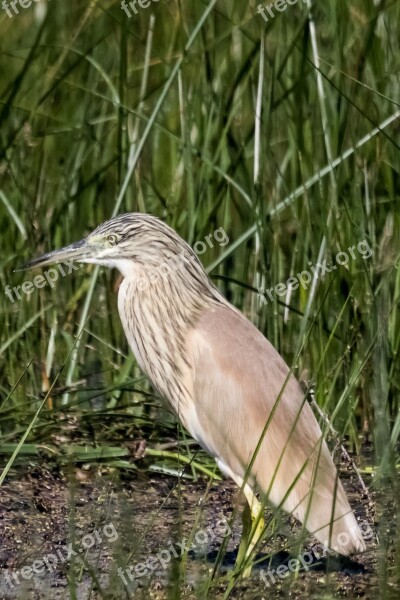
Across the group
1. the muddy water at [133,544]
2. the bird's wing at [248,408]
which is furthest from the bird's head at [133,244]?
the muddy water at [133,544]

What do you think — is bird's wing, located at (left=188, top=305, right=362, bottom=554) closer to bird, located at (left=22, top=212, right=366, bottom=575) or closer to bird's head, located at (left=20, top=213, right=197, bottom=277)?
bird, located at (left=22, top=212, right=366, bottom=575)

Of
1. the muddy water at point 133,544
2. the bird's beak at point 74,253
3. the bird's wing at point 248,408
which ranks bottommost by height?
the muddy water at point 133,544

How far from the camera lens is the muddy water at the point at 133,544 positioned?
371 centimetres

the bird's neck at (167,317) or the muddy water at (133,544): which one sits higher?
the bird's neck at (167,317)

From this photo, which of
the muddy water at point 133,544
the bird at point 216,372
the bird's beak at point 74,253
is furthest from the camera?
the bird's beak at point 74,253

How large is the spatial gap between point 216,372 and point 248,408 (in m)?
0.15

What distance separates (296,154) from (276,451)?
1.41m

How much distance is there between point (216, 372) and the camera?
4332mm

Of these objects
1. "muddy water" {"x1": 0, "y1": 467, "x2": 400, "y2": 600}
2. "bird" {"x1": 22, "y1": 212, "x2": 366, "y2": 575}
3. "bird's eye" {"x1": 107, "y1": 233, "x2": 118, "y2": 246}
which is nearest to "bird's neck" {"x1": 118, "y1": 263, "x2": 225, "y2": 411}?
"bird" {"x1": 22, "y1": 212, "x2": 366, "y2": 575}

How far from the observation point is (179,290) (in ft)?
14.9

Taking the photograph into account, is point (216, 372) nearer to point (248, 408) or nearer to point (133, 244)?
point (248, 408)

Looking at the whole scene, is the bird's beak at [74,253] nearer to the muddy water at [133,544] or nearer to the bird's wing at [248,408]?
the bird's wing at [248,408]

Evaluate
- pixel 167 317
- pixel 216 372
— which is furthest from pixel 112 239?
pixel 216 372

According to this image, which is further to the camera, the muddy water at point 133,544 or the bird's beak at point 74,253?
the bird's beak at point 74,253
